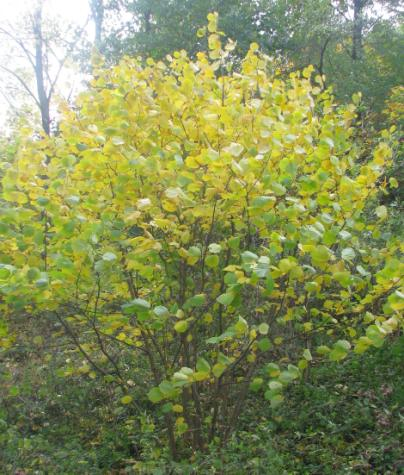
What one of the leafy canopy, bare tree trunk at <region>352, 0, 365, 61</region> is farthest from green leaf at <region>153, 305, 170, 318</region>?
bare tree trunk at <region>352, 0, 365, 61</region>

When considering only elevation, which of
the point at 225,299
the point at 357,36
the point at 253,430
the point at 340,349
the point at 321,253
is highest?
the point at 357,36

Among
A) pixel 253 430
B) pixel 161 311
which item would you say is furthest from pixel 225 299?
pixel 253 430

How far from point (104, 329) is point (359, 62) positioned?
1162cm

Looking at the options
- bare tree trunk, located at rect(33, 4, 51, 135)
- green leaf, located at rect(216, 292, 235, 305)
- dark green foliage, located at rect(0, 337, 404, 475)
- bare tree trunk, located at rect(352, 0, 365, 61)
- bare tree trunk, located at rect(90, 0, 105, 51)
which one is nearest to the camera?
green leaf, located at rect(216, 292, 235, 305)

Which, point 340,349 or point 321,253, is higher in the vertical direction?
point 321,253

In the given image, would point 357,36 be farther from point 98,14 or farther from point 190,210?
point 190,210

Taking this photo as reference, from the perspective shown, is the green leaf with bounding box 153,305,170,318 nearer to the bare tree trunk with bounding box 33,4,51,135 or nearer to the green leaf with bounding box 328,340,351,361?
the green leaf with bounding box 328,340,351,361

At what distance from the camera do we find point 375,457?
342cm

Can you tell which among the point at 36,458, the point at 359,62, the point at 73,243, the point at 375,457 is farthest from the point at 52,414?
the point at 359,62

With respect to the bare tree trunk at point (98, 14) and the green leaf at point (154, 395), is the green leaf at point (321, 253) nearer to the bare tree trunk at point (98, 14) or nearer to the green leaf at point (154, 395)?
the green leaf at point (154, 395)

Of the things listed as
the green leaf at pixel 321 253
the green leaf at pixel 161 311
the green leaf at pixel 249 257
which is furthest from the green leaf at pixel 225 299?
the green leaf at pixel 321 253

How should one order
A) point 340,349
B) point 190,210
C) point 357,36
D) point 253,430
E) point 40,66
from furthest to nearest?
point 40,66
point 357,36
point 253,430
point 190,210
point 340,349

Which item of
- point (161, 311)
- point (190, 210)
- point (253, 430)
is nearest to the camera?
point (161, 311)

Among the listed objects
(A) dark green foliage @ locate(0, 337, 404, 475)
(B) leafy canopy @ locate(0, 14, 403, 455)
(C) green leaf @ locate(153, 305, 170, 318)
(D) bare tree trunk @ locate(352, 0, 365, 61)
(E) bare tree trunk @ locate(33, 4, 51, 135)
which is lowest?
(A) dark green foliage @ locate(0, 337, 404, 475)
